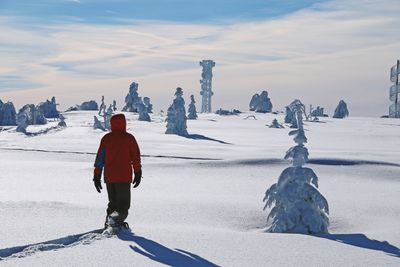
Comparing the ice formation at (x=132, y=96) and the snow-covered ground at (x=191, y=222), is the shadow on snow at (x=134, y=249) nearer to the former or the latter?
the snow-covered ground at (x=191, y=222)

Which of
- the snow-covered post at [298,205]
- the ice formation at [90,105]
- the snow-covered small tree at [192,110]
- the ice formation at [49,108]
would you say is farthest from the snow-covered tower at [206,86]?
the snow-covered post at [298,205]

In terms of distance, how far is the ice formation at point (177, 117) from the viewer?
128 feet

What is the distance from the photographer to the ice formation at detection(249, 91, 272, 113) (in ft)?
268

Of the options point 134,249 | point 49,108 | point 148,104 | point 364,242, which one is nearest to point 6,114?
point 49,108

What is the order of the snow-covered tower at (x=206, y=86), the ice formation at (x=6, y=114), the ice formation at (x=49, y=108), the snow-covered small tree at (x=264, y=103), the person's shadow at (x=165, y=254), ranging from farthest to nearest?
1. the snow-covered tower at (x=206, y=86)
2. the snow-covered small tree at (x=264, y=103)
3. the ice formation at (x=49, y=108)
4. the ice formation at (x=6, y=114)
5. the person's shadow at (x=165, y=254)

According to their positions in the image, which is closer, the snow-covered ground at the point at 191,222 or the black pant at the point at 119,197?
the snow-covered ground at the point at 191,222

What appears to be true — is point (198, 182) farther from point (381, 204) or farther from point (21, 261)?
point (21, 261)

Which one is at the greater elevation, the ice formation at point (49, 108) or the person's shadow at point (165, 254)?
the ice formation at point (49, 108)

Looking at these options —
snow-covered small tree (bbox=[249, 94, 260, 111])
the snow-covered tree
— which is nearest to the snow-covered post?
the snow-covered tree

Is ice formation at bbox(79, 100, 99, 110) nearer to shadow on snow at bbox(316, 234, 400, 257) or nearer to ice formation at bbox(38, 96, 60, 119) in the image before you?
ice formation at bbox(38, 96, 60, 119)

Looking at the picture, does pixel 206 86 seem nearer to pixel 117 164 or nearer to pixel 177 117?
pixel 177 117

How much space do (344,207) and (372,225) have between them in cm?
152

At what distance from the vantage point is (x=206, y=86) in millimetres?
89688

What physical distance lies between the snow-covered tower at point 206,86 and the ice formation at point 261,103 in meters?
8.14
